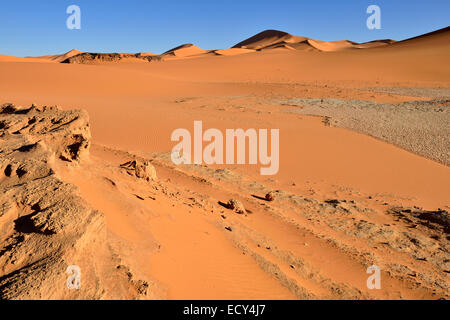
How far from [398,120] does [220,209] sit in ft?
35.2

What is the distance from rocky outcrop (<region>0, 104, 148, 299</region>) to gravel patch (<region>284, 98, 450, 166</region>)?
9254mm

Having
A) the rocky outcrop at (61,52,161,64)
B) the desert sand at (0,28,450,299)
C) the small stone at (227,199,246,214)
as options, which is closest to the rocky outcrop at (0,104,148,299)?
the desert sand at (0,28,450,299)

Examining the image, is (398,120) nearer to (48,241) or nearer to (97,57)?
(48,241)

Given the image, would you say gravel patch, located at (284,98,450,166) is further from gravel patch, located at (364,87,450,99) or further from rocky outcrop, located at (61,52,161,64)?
rocky outcrop, located at (61,52,161,64)

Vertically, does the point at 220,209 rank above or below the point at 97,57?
below

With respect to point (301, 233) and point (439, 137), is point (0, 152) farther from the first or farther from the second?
point (439, 137)

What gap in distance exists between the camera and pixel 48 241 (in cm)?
284

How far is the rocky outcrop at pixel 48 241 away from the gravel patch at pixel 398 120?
30.4ft

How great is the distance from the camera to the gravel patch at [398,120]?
33.3 feet

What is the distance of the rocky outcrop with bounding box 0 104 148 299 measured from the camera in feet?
8.16

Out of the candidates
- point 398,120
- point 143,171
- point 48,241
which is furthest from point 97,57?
point 48,241

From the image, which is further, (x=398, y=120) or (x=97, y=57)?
(x=97, y=57)
